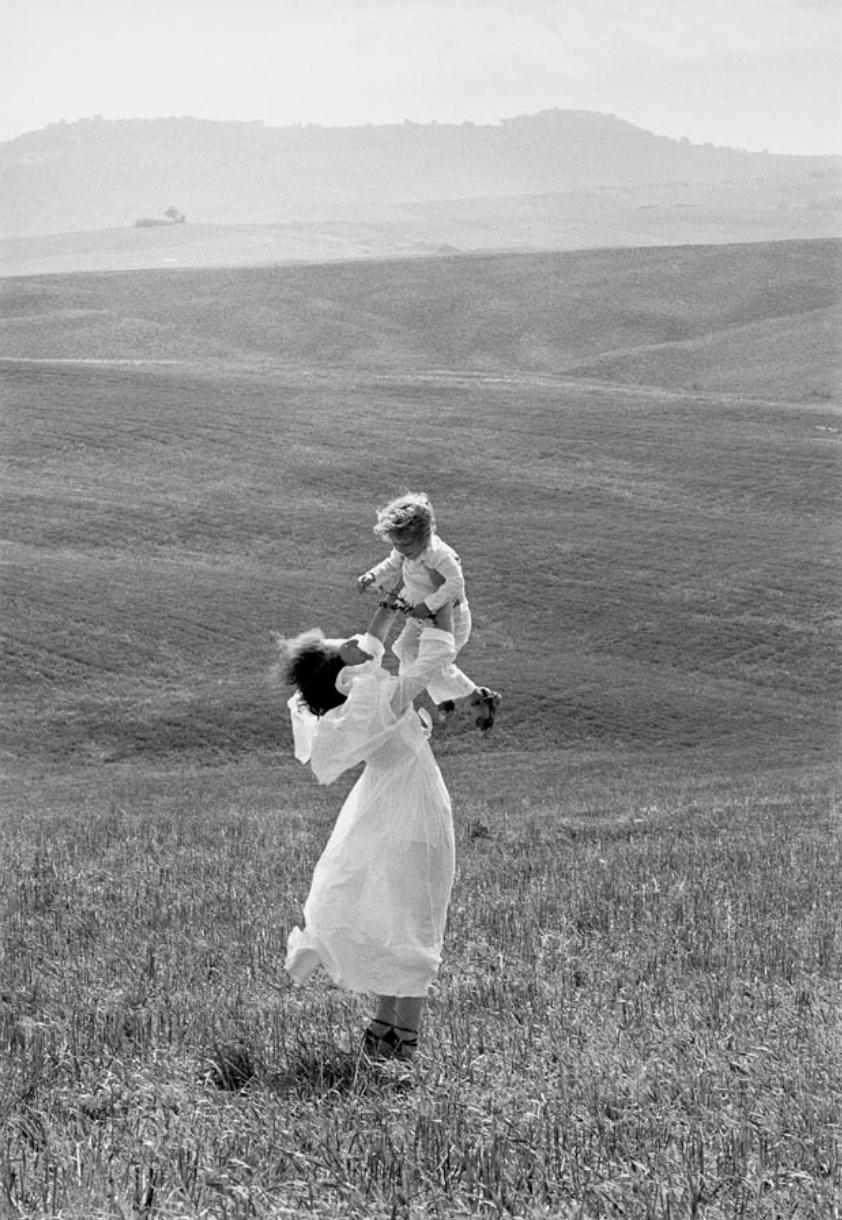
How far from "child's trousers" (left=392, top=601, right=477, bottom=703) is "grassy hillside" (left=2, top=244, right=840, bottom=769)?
1970 centimetres

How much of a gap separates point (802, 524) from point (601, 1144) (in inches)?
2163

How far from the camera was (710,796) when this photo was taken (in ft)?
79.5

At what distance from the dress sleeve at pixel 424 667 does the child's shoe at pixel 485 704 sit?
0.72 ft

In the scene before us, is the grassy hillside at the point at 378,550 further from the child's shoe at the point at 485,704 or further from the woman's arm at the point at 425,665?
the woman's arm at the point at 425,665

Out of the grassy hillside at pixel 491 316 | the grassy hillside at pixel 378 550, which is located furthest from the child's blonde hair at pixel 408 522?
the grassy hillside at pixel 491 316

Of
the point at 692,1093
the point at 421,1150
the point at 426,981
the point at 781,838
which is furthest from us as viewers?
the point at 781,838

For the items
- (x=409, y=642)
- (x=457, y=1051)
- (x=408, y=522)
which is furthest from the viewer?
(x=409, y=642)

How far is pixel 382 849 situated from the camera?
705 centimetres

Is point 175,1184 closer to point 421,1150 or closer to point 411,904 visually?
point 421,1150

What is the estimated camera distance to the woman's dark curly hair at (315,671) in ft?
24.3

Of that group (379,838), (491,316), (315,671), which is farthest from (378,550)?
(491,316)

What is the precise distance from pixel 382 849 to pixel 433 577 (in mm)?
1340

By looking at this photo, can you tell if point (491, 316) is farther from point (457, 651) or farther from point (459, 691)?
point (459, 691)

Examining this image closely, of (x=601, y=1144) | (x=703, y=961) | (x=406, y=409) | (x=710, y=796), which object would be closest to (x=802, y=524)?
(x=406, y=409)
